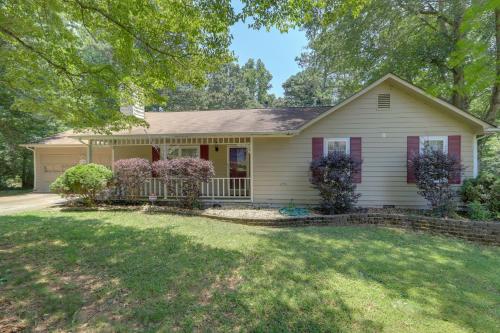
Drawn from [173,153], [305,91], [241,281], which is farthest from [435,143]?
[305,91]

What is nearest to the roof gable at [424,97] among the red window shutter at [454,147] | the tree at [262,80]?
the red window shutter at [454,147]

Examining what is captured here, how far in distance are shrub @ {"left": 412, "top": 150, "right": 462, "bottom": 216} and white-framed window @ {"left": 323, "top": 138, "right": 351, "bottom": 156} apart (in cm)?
231

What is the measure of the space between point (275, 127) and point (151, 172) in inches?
195

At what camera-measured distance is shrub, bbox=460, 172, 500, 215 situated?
797 centimetres

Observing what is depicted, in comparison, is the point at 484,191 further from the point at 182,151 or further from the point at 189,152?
the point at 182,151

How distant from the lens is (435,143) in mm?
9336

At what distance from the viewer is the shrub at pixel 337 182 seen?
8.62m

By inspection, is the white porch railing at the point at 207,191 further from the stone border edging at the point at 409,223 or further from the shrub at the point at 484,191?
the shrub at the point at 484,191

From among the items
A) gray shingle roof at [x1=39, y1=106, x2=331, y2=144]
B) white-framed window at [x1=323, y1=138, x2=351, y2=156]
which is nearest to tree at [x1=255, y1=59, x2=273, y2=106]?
gray shingle roof at [x1=39, y1=106, x2=331, y2=144]

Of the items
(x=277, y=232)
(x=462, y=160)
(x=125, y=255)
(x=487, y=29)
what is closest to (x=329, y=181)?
(x=277, y=232)

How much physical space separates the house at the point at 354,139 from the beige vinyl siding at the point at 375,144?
29 mm

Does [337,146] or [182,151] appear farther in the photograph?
[182,151]

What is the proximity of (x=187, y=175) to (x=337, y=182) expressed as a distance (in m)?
4.95

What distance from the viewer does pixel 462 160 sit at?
9156mm
